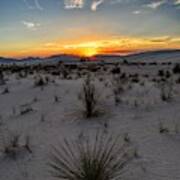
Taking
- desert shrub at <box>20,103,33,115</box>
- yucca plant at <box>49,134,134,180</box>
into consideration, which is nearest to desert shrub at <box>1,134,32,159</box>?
yucca plant at <box>49,134,134,180</box>

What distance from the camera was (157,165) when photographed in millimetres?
4090

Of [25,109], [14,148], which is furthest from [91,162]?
[25,109]

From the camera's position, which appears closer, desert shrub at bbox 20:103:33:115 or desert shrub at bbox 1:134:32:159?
desert shrub at bbox 1:134:32:159

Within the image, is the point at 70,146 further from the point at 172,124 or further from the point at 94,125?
the point at 172,124

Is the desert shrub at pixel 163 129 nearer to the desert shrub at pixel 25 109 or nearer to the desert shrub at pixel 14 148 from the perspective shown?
the desert shrub at pixel 14 148

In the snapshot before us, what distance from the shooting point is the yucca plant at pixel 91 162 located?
336cm

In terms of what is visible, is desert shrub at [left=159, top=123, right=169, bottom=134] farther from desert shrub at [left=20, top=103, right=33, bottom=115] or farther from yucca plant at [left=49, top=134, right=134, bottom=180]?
desert shrub at [left=20, top=103, right=33, bottom=115]

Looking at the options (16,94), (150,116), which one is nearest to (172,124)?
(150,116)

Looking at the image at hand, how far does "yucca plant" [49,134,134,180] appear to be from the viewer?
3.36 m

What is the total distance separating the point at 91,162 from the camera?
358cm

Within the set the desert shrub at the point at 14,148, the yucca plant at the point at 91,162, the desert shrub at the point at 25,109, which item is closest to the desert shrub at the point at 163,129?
the yucca plant at the point at 91,162

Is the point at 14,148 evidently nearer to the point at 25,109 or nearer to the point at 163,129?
the point at 163,129

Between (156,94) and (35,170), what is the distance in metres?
4.62

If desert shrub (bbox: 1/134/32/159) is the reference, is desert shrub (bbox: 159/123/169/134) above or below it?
above
